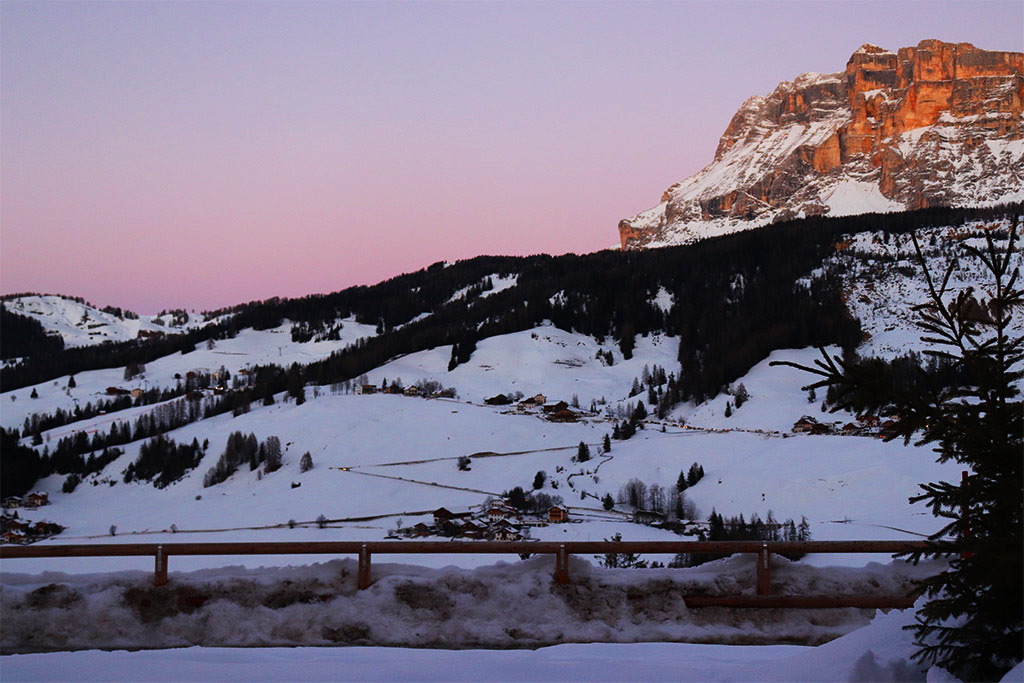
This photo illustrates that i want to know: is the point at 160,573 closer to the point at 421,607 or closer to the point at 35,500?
the point at 421,607

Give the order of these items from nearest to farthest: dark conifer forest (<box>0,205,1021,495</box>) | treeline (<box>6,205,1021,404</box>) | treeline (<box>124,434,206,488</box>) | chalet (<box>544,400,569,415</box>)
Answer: treeline (<box>124,434,206,488</box>) < chalet (<box>544,400,569,415</box>) < dark conifer forest (<box>0,205,1021,495</box>) < treeline (<box>6,205,1021,404</box>)

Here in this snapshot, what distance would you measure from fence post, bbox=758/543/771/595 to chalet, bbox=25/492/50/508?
98940mm

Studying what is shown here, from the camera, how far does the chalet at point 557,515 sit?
5868cm

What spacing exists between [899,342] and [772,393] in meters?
39.5

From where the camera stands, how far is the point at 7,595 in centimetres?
A: 1138

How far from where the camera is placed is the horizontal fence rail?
11.4 metres

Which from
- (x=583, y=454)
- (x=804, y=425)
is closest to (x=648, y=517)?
(x=583, y=454)

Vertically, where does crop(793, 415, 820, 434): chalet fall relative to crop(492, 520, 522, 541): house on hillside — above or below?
above

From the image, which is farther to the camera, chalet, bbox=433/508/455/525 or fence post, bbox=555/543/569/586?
chalet, bbox=433/508/455/525

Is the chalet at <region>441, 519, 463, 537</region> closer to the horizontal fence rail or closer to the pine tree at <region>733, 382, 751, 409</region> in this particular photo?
the horizontal fence rail

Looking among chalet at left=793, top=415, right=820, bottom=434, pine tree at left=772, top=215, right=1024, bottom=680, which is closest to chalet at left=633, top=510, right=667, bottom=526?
chalet at left=793, top=415, right=820, bottom=434

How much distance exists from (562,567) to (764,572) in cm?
309

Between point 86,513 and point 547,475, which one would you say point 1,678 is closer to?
point 547,475

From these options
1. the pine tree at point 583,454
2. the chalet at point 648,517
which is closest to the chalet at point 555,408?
the pine tree at point 583,454
